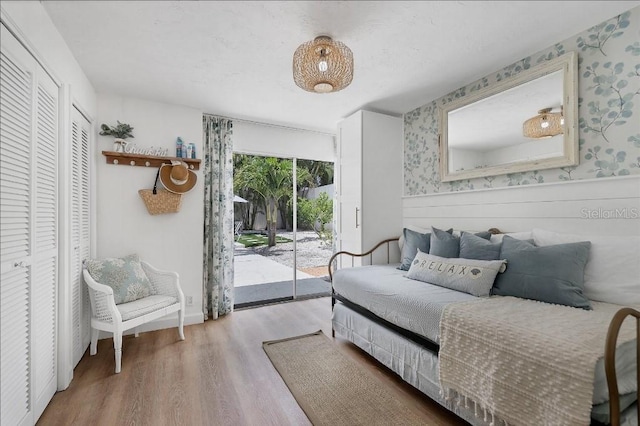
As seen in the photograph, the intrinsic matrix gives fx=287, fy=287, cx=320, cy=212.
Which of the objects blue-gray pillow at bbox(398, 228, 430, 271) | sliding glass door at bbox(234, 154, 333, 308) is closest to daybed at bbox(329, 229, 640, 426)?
blue-gray pillow at bbox(398, 228, 430, 271)

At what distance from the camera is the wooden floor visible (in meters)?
1.74

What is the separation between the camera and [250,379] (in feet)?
7.02

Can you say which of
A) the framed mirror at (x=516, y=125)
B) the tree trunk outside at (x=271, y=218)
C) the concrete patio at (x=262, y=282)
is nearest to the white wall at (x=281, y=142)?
the tree trunk outside at (x=271, y=218)

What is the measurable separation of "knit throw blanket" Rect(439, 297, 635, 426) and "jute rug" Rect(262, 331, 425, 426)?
0.42 meters

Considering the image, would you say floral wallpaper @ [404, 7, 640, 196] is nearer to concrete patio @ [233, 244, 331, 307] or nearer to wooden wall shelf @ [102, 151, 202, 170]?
concrete patio @ [233, 244, 331, 307]

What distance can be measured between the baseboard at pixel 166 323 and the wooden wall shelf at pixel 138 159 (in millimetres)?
1684

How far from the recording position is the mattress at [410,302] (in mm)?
1178

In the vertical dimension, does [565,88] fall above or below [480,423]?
above

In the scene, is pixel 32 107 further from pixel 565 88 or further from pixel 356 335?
pixel 565 88

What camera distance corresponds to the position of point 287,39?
2031 mm

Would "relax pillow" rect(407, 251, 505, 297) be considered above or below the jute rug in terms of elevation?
above

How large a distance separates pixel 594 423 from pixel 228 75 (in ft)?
10.3

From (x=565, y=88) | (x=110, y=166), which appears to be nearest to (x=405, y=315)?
(x=565, y=88)

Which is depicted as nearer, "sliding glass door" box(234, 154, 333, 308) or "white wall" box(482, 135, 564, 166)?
"white wall" box(482, 135, 564, 166)
